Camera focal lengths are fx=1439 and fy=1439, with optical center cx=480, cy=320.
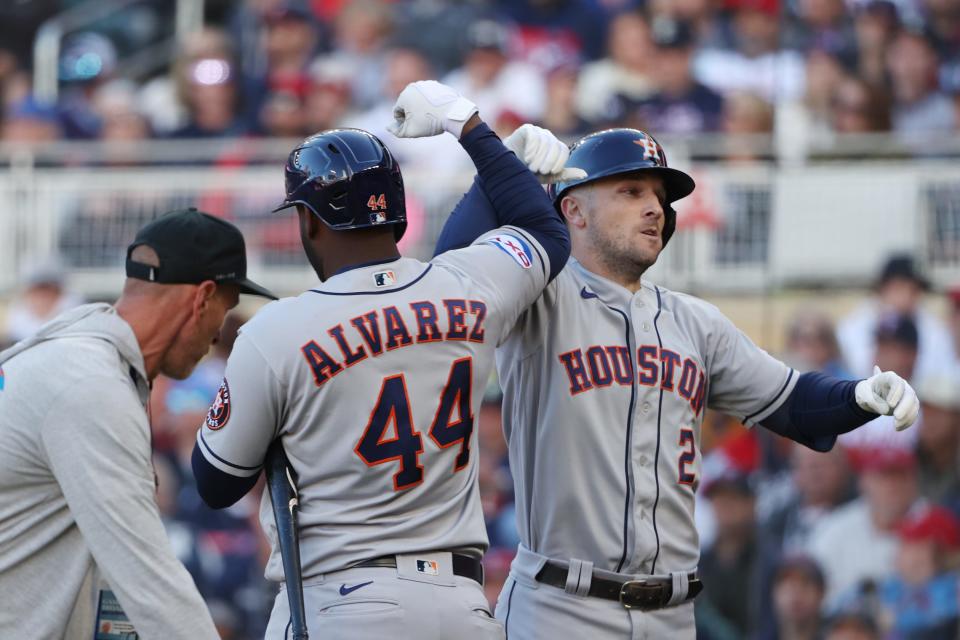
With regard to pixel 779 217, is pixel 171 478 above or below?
below

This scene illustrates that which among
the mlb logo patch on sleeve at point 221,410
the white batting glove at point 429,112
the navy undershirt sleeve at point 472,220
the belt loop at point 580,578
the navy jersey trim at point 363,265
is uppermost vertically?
the white batting glove at point 429,112

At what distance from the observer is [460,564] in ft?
11.4

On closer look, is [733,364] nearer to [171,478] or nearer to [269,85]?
[171,478]

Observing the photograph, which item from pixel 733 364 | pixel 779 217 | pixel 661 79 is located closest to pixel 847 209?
pixel 779 217

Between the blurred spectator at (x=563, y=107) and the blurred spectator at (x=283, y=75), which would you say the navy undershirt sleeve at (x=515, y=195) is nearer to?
the blurred spectator at (x=563, y=107)

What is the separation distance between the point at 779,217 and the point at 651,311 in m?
5.07

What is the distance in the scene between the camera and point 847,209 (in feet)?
29.3

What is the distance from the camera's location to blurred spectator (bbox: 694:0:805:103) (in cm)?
940

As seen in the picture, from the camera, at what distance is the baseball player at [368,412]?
11.0ft

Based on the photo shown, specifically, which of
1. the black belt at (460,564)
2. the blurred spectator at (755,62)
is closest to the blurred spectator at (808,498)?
the blurred spectator at (755,62)

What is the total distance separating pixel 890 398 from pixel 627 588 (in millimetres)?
869

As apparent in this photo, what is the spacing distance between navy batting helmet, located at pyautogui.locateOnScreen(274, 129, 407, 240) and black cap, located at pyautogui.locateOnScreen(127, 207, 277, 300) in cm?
22

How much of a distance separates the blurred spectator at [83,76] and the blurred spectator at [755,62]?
451 cm

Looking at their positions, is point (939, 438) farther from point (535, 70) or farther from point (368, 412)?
point (368, 412)
